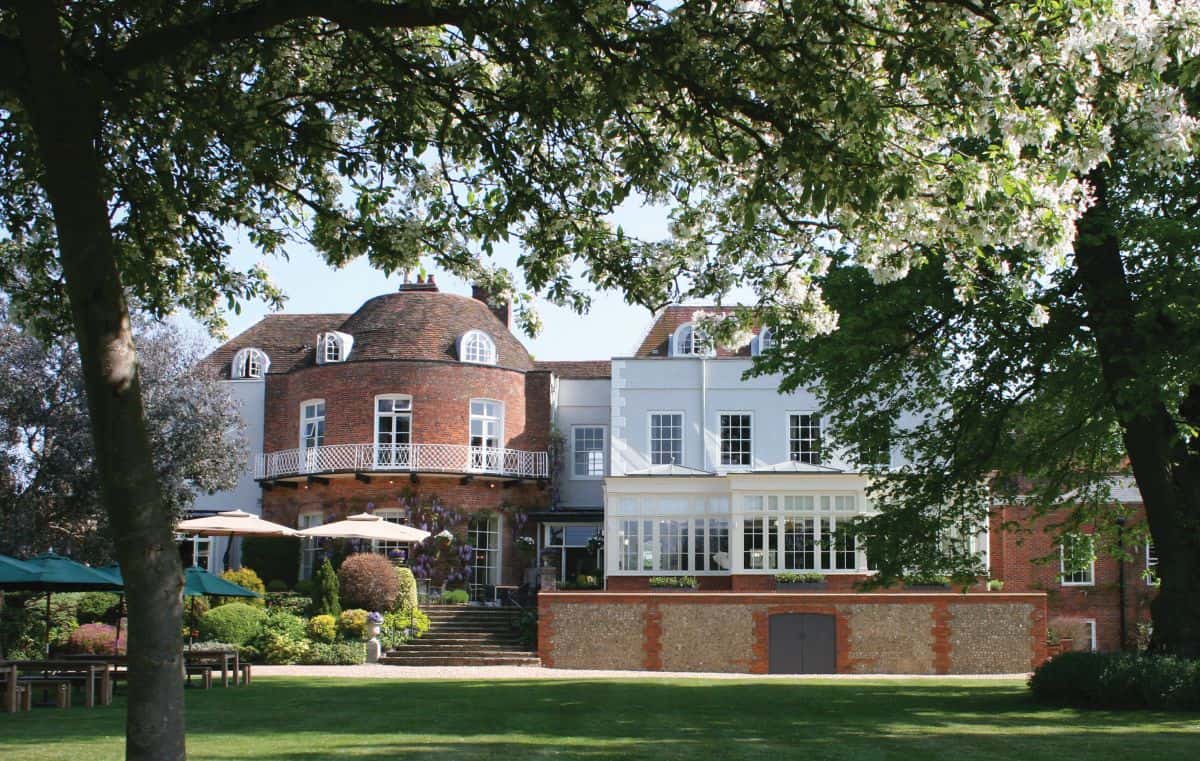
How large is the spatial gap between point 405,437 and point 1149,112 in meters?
30.5

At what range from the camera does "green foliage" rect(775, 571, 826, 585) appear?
3234cm

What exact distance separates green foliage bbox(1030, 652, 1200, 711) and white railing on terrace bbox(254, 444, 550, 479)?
21075 millimetres

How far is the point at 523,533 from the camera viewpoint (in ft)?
123

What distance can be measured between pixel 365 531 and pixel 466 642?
3.84m

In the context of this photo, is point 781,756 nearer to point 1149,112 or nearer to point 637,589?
point 1149,112

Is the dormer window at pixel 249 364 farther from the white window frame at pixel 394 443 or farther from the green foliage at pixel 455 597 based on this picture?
the green foliage at pixel 455 597

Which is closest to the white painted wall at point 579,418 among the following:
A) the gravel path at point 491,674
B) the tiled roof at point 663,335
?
the tiled roof at point 663,335

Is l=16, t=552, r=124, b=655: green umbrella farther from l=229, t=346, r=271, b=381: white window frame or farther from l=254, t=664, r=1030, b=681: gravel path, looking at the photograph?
l=229, t=346, r=271, b=381: white window frame

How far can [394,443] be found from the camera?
119 feet

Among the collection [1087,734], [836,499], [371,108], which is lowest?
[1087,734]

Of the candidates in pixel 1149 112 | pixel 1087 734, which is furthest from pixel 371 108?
pixel 1087 734

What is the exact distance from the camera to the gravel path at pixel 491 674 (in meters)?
24.2

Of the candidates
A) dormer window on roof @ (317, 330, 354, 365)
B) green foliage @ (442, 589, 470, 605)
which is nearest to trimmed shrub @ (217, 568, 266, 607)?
green foliage @ (442, 589, 470, 605)

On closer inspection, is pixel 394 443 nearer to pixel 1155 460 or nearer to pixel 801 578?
pixel 801 578
